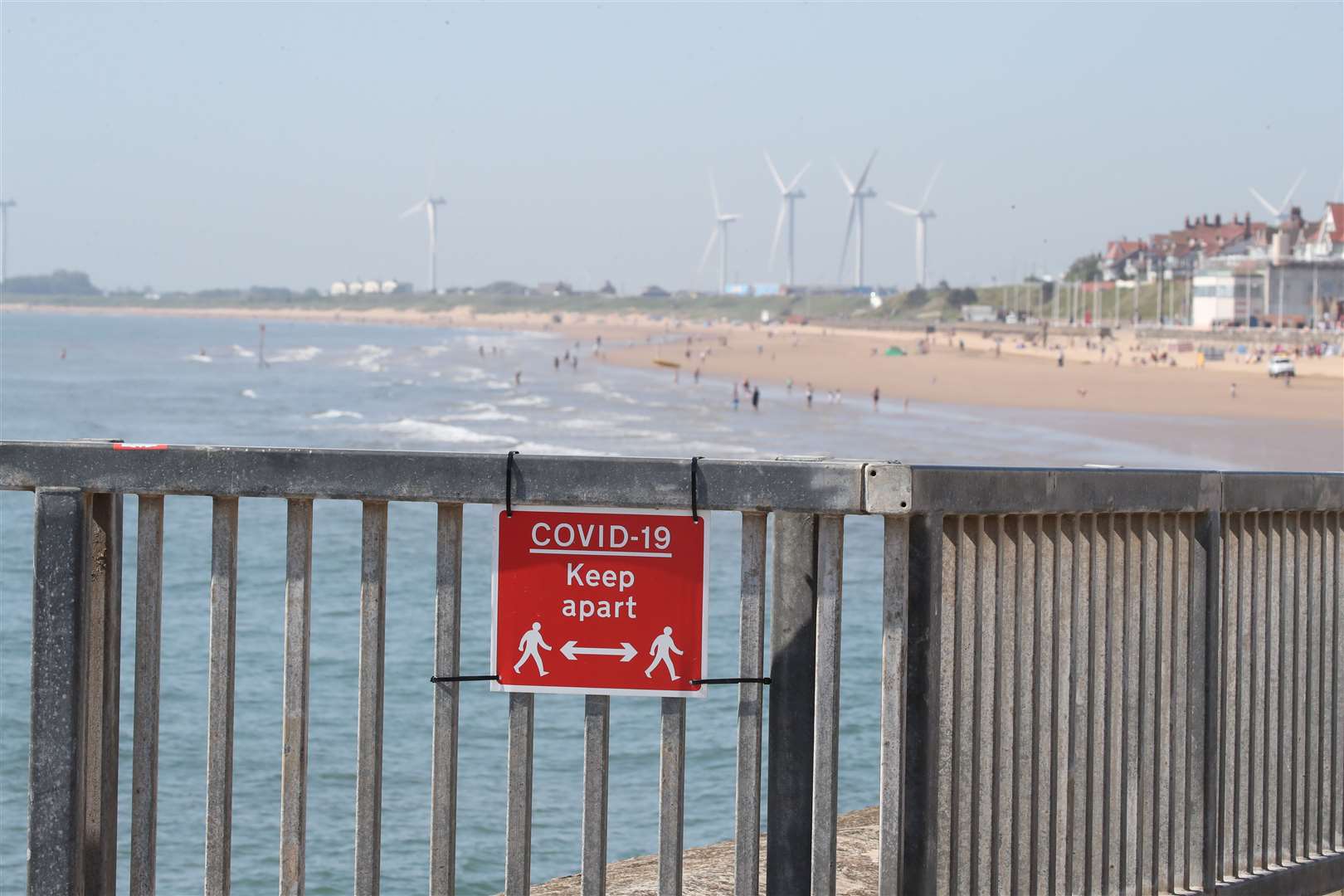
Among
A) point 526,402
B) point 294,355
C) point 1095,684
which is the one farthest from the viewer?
point 294,355

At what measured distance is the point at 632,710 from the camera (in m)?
14.8

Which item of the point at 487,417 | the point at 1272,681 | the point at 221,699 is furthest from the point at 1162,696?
the point at 487,417

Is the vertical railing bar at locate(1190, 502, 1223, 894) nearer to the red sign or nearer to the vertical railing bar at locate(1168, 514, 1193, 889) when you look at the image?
the vertical railing bar at locate(1168, 514, 1193, 889)

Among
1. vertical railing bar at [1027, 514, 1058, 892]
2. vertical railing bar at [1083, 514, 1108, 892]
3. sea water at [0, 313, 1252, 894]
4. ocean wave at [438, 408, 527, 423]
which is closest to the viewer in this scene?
vertical railing bar at [1027, 514, 1058, 892]

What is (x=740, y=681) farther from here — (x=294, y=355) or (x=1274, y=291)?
(x=294, y=355)

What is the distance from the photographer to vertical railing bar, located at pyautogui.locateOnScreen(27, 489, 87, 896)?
348 centimetres

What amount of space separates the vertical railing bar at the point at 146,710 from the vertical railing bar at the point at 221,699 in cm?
12

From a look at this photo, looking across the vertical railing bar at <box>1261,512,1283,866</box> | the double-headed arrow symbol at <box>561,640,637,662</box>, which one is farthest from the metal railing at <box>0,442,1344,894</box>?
the vertical railing bar at <box>1261,512,1283,866</box>

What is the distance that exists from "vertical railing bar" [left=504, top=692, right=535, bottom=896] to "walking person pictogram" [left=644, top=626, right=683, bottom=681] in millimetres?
298

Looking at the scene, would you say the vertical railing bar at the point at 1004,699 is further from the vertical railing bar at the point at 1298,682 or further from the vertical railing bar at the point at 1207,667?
the vertical railing bar at the point at 1298,682

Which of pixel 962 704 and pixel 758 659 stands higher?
pixel 758 659

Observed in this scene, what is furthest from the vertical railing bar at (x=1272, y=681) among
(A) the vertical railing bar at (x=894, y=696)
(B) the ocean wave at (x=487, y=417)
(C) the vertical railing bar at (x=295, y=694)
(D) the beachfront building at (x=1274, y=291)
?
(D) the beachfront building at (x=1274, y=291)

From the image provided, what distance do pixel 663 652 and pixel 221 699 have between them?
997 millimetres

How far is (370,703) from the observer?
3.51 m
